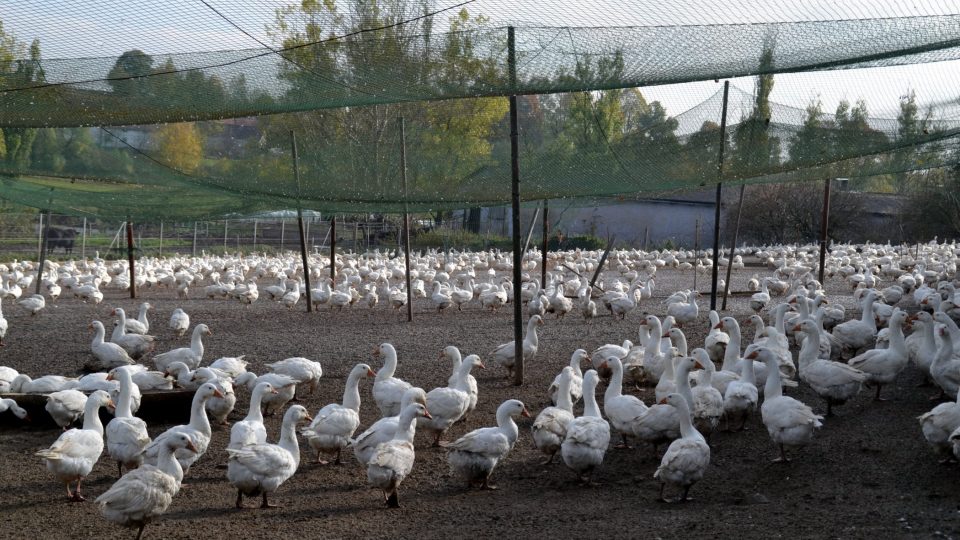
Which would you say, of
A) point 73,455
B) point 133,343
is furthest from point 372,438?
point 133,343

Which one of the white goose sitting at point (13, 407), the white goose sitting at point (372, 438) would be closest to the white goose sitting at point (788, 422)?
the white goose sitting at point (372, 438)

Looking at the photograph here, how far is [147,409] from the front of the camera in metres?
7.44

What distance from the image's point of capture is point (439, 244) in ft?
110

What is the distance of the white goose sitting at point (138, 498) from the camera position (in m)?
4.72

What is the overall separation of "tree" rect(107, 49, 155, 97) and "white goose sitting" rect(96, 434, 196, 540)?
9.03 feet

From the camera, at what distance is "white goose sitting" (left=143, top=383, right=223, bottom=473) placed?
542 centimetres

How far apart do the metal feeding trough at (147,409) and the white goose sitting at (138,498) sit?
255 centimetres

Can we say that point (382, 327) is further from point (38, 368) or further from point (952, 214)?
point (952, 214)

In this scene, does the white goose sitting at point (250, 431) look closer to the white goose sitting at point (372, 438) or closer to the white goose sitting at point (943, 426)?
the white goose sitting at point (372, 438)

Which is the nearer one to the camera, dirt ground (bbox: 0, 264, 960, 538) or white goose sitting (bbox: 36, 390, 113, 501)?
dirt ground (bbox: 0, 264, 960, 538)

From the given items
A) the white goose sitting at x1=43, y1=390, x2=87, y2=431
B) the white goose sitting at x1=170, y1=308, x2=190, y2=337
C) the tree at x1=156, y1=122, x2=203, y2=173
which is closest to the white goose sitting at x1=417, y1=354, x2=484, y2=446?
the white goose sitting at x1=43, y1=390, x2=87, y2=431

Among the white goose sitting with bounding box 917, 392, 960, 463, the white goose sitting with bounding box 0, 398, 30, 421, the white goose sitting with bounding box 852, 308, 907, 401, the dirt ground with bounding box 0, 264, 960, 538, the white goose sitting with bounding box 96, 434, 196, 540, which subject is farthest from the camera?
the white goose sitting with bounding box 852, 308, 907, 401

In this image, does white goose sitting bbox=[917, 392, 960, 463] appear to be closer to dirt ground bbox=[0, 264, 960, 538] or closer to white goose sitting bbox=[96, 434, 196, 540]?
dirt ground bbox=[0, 264, 960, 538]

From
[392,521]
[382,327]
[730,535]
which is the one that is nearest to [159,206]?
[382,327]
